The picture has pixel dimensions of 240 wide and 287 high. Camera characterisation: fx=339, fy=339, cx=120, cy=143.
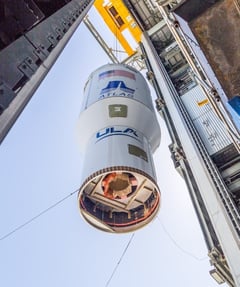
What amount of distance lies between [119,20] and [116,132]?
52.1 ft

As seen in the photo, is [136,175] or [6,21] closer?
[6,21]

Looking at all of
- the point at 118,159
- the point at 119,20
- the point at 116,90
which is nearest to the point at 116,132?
the point at 118,159

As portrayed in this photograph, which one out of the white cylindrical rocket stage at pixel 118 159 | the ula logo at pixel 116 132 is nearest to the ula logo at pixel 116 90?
the white cylindrical rocket stage at pixel 118 159

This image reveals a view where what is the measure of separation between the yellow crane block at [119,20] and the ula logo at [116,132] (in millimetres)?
13808

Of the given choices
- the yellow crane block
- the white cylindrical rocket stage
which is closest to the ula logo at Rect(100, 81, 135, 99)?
the white cylindrical rocket stage

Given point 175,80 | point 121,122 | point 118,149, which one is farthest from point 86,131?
point 175,80

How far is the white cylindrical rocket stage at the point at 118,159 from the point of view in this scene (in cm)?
804

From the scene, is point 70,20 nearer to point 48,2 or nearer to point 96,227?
point 48,2

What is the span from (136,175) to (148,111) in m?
2.29

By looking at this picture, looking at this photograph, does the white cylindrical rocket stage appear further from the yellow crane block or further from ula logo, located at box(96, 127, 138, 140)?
the yellow crane block

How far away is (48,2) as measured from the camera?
286 cm

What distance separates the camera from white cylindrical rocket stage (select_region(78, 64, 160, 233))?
8.04 meters

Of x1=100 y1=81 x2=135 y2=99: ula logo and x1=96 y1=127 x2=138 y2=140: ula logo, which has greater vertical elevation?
x1=100 y1=81 x2=135 y2=99: ula logo

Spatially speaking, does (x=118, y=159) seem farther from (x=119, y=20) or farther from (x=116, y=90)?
(x=119, y=20)
